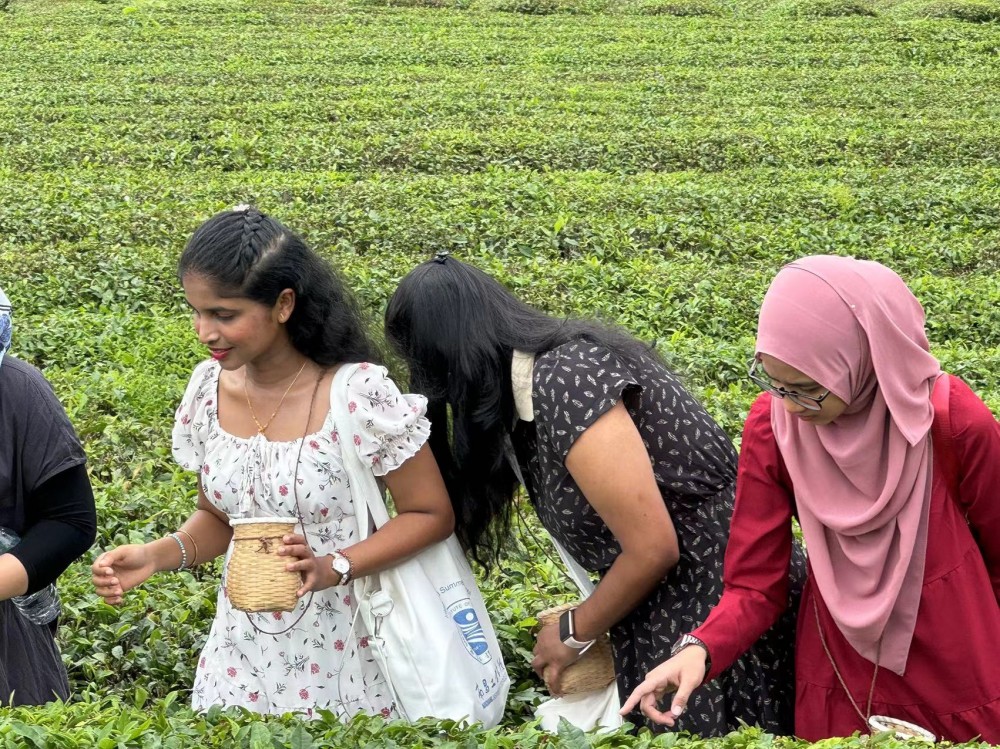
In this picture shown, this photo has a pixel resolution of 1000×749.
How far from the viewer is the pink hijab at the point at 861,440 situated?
7.54 ft

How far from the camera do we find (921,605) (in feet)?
7.94

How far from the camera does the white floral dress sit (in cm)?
261

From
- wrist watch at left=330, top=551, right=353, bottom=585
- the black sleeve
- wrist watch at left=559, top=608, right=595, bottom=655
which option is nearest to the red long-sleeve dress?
wrist watch at left=559, top=608, right=595, bottom=655

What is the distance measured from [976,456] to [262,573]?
138 centimetres

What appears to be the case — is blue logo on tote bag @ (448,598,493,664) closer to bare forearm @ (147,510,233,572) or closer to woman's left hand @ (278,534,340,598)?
woman's left hand @ (278,534,340,598)

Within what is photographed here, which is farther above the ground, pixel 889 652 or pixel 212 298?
pixel 212 298

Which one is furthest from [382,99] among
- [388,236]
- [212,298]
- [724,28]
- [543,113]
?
[212,298]

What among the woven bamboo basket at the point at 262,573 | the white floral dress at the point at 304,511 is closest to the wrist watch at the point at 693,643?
the white floral dress at the point at 304,511

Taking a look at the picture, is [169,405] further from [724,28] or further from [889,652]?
[724,28]

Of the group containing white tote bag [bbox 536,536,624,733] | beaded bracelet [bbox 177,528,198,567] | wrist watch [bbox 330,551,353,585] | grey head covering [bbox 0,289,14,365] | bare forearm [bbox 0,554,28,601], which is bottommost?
white tote bag [bbox 536,536,624,733]

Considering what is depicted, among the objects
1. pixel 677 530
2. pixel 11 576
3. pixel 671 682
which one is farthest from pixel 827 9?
pixel 11 576

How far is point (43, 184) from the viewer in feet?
34.3

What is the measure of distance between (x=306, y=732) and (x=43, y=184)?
9.07 m

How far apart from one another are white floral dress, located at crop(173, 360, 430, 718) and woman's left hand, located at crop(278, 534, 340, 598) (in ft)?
0.38
